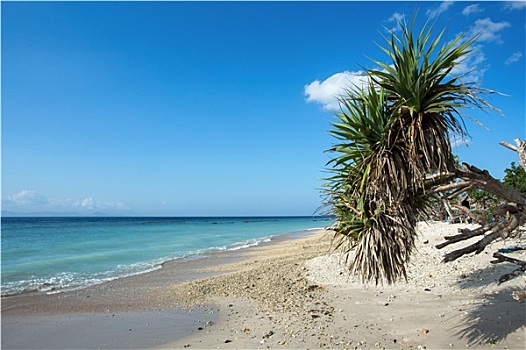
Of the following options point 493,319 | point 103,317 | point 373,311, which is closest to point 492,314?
point 493,319

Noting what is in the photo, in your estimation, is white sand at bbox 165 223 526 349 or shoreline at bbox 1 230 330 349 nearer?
white sand at bbox 165 223 526 349

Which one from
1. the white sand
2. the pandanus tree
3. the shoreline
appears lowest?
the shoreline

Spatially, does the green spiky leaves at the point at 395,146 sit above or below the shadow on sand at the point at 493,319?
above

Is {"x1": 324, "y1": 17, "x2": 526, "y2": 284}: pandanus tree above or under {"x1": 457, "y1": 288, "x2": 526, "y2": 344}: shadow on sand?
above

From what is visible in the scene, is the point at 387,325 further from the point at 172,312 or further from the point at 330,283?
the point at 172,312

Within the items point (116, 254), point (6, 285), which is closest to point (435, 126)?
point (6, 285)

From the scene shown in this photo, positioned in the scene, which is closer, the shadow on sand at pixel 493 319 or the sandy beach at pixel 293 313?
the shadow on sand at pixel 493 319

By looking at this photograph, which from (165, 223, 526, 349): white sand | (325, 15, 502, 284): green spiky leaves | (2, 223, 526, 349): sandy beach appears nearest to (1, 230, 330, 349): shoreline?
(2, 223, 526, 349): sandy beach

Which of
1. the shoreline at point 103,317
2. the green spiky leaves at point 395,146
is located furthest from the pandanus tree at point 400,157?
the shoreline at point 103,317

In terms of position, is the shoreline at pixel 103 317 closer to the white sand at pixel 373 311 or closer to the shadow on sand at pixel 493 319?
the white sand at pixel 373 311

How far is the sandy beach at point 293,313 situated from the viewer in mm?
6699

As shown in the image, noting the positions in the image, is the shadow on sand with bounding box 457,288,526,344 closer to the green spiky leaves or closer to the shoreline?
the green spiky leaves

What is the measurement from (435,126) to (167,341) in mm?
6226

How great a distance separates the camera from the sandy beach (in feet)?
22.0
